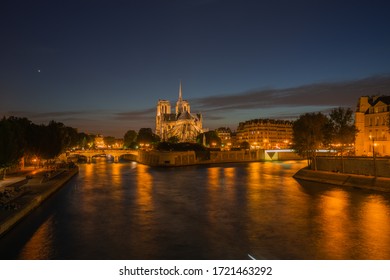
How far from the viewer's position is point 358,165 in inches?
1665

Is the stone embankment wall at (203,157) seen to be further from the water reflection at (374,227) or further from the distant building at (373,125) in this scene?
the water reflection at (374,227)

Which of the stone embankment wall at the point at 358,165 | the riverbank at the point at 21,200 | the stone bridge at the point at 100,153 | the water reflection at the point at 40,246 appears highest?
the stone bridge at the point at 100,153

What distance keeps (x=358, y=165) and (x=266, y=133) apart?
12921 cm

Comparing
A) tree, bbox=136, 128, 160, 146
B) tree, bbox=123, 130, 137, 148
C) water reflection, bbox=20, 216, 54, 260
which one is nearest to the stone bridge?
tree, bbox=136, 128, 160, 146

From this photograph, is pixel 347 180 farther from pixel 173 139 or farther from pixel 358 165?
pixel 173 139

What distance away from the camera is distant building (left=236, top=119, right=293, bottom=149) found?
557ft

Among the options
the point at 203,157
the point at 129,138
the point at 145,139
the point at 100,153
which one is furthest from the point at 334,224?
the point at 129,138

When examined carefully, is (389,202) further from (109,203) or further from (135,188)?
(135,188)

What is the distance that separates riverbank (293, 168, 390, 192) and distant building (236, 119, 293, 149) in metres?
→ 115

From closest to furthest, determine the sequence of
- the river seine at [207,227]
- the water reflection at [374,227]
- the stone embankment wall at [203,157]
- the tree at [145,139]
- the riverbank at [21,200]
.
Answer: the water reflection at [374,227], the river seine at [207,227], the riverbank at [21,200], the stone embankment wall at [203,157], the tree at [145,139]

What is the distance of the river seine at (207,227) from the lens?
60.8ft

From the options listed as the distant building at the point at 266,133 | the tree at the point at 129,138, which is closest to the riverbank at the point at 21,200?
the distant building at the point at 266,133

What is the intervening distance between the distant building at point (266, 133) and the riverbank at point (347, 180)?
115 metres

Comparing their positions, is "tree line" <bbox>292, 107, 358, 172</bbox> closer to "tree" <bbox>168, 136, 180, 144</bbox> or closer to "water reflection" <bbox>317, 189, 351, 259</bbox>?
"water reflection" <bbox>317, 189, 351, 259</bbox>
